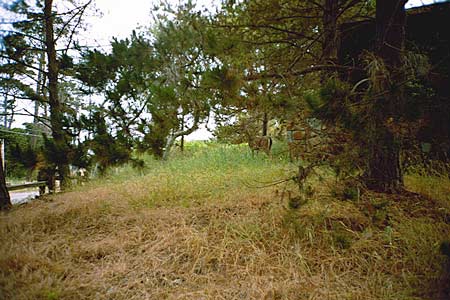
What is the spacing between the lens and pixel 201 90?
182cm

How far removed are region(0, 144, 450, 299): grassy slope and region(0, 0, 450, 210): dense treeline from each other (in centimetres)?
42

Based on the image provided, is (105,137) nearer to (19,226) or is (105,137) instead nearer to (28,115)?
(19,226)

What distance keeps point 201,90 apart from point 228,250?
1.15 m

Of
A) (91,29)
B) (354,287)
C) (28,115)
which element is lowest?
(354,287)

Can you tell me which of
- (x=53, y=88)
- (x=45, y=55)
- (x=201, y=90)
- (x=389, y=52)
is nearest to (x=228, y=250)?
(x=201, y=90)

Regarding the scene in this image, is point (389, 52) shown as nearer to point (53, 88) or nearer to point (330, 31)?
point (330, 31)

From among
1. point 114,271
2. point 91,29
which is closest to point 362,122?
point 114,271

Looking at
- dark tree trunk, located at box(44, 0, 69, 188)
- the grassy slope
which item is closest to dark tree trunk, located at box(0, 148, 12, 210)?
the grassy slope

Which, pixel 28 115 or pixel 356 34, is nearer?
pixel 28 115

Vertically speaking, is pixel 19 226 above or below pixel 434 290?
above

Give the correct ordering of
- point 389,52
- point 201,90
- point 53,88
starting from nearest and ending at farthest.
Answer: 1. point 201,90
2. point 389,52
3. point 53,88

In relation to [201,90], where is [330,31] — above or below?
above

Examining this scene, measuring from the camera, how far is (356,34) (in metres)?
4.10

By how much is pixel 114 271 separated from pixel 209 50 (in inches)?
64.6
